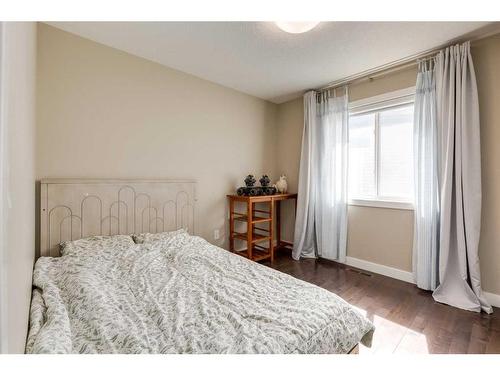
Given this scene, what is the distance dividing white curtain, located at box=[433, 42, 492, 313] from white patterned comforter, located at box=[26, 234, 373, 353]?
1.42m

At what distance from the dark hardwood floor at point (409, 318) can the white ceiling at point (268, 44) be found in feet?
7.57

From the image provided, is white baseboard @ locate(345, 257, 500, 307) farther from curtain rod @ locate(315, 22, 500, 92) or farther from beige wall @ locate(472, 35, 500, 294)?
curtain rod @ locate(315, 22, 500, 92)

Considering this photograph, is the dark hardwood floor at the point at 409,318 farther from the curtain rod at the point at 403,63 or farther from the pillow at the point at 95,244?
the curtain rod at the point at 403,63

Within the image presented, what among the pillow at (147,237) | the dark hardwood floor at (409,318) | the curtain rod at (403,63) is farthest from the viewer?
the pillow at (147,237)

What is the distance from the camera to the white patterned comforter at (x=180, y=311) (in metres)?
0.88

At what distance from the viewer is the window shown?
98.8 inches

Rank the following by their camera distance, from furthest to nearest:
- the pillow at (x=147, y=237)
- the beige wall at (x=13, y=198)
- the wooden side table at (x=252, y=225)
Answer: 1. the wooden side table at (x=252, y=225)
2. the pillow at (x=147, y=237)
3. the beige wall at (x=13, y=198)

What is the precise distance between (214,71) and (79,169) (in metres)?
1.73

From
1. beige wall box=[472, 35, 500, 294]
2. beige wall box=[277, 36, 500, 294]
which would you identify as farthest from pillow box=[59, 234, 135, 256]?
beige wall box=[472, 35, 500, 294]

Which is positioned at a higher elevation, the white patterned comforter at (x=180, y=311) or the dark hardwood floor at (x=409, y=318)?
the white patterned comforter at (x=180, y=311)

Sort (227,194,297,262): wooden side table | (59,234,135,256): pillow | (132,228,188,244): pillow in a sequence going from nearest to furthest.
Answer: (59,234,135,256): pillow, (132,228,188,244): pillow, (227,194,297,262): wooden side table

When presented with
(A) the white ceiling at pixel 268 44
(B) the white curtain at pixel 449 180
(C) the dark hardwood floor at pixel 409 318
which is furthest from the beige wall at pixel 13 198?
(B) the white curtain at pixel 449 180

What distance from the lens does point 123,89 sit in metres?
2.24
